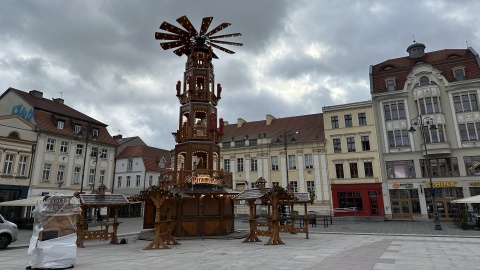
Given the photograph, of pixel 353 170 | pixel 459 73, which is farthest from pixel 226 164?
pixel 459 73

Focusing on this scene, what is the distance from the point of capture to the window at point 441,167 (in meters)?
34.0

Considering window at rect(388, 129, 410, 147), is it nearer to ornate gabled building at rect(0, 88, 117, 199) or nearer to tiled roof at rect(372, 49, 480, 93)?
tiled roof at rect(372, 49, 480, 93)

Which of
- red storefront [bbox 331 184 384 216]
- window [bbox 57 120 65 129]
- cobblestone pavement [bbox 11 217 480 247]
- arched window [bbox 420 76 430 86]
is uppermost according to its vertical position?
arched window [bbox 420 76 430 86]

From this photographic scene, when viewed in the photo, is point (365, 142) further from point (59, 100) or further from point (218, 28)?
point (59, 100)

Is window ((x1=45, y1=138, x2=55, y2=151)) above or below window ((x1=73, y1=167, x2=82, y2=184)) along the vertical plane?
above

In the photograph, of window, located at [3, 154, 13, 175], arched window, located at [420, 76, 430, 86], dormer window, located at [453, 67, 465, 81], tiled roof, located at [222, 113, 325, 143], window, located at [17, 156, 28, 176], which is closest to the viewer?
window, located at [3, 154, 13, 175]

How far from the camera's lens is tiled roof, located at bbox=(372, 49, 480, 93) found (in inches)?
1399

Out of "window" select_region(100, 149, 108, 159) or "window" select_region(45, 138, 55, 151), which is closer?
"window" select_region(45, 138, 55, 151)

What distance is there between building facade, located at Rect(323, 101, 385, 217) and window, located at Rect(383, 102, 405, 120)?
1.77 m

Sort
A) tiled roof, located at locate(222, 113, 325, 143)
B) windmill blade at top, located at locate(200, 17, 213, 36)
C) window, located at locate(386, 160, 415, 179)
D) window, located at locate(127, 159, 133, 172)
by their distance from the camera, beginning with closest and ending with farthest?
1. windmill blade at top, located at locate(200, 17, 213, 36)
2. window, located at locate(386, 160, 415, 179)
3. tiled roof, located at locate(222, 113, 325, 143)
4. window, located at locate(127, 159, 133, 172)

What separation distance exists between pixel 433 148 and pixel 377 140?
586 centimetres

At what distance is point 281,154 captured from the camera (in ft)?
140

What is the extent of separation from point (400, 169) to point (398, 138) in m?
3.75

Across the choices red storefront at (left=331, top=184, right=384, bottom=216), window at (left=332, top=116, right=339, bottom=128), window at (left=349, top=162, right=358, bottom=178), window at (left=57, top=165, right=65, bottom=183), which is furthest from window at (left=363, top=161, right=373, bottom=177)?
window at (left=57, top=165, right=65, bottom=183)
